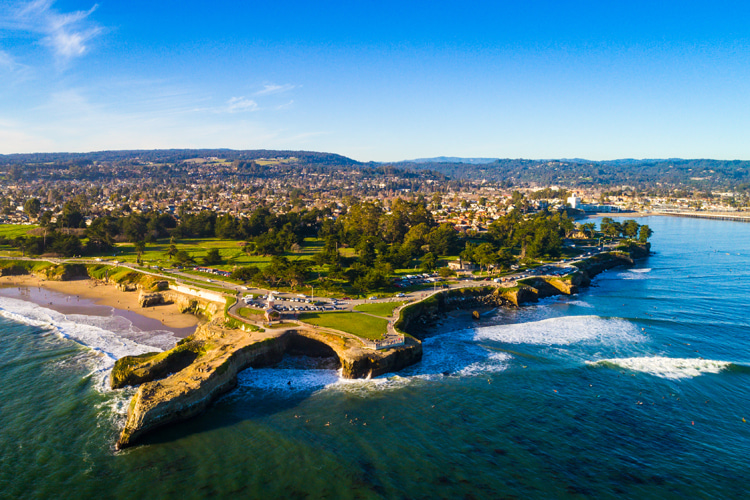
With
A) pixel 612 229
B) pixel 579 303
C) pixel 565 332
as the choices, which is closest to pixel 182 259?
pixel 565 332

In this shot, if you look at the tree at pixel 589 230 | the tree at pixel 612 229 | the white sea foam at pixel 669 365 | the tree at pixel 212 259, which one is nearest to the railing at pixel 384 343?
the white sea foam at pixel 669 365

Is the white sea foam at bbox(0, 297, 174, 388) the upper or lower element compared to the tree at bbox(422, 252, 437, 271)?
lower

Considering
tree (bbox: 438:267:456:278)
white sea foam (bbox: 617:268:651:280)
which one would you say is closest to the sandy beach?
tree (bbox: 438:267:456:278)

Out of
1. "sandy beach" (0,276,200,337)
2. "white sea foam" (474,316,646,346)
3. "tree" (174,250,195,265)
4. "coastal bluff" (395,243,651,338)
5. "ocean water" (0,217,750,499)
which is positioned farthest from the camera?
"tree" (174,250,195,265)

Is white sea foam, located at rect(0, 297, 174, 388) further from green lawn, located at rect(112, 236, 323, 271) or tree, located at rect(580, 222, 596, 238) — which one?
tree, located at rect(580, 222, 596, 238)

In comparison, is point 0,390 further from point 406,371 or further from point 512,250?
point 512,250

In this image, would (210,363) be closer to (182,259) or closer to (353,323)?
(353,323)

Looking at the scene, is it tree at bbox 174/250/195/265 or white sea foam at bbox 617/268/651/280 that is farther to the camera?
white sea foam at bbox 617/268/651/280
